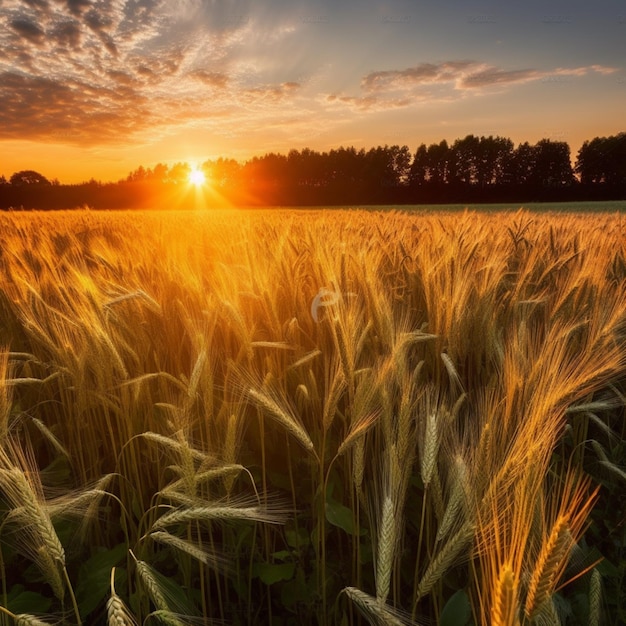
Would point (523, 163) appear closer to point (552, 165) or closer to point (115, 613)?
point (552, 165)

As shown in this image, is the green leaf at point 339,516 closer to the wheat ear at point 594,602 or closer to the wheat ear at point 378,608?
the wheat ear at point 378,608

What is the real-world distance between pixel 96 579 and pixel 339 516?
23.7 inches

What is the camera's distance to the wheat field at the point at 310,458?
2.70 ft

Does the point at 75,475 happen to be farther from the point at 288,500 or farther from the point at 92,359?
the point at 288,500

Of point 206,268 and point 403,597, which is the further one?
point 206,268

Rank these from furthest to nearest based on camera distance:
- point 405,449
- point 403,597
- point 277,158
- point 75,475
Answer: point 277,158, point 75,475, point 403,597, point 405,449

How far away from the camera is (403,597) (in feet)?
4.03

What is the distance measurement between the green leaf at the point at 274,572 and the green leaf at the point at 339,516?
162mm

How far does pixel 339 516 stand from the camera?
1134 mm

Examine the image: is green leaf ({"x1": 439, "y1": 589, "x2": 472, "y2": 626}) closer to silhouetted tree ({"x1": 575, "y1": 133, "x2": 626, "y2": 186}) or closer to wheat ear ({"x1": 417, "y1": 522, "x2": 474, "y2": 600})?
wheat ear ({"x1": 417, "y1": 522, "x2": 474, "y2": 600})

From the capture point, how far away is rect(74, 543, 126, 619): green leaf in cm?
103

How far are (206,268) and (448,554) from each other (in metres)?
2.37

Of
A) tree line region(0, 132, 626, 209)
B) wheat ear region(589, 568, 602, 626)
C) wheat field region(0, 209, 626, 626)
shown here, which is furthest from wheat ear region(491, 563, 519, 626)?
tree line region(0, 132, 626, 209)

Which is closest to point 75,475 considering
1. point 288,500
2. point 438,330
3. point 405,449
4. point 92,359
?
point 92,359
